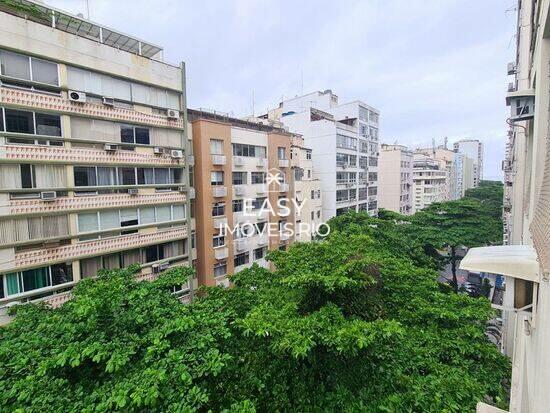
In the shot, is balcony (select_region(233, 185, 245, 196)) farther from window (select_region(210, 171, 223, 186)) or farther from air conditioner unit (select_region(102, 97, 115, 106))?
air conditioner unit (select_region(102, 97, 115, 106))

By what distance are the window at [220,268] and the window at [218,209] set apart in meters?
3.06

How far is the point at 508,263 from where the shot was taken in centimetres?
411

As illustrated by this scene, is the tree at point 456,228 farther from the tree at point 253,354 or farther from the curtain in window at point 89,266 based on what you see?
the curtain in window at point 89,266

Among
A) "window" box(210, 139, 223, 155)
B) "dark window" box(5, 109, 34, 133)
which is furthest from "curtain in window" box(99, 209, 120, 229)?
"window" box(210, 139, 223, 155)

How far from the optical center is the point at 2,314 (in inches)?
363

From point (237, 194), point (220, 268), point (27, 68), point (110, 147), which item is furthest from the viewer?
point (237, 194)

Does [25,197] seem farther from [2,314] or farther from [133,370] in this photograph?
[133,370]

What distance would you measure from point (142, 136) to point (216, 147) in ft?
15.5

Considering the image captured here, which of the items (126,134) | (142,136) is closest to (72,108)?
(126,134)

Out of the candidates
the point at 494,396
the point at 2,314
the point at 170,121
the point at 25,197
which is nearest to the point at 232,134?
the point at 170,121

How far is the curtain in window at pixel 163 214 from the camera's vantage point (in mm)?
13938

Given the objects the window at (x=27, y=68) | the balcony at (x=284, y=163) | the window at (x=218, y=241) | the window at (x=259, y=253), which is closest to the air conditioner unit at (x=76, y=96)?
the window at (x=27, y=68)

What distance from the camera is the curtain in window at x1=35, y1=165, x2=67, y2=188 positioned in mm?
10086

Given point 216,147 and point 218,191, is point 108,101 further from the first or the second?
point 218,191
